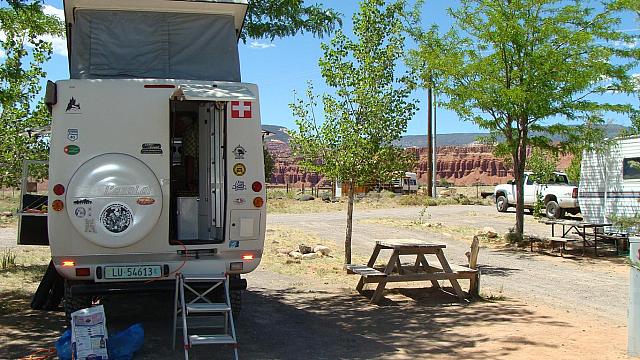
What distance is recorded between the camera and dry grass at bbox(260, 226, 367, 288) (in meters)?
11.5

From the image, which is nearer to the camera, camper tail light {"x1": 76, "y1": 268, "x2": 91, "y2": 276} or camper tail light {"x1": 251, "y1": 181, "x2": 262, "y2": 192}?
camper tail light {"x1": 76, "y1": 268, "x2": 91, "y2": 276}

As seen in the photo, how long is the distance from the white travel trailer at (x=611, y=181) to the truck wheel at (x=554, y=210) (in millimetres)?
6876

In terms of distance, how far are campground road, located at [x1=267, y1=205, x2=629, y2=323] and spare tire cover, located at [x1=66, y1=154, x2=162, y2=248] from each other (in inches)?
230

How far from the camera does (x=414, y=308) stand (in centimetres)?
893

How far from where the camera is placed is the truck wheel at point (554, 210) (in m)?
24.0

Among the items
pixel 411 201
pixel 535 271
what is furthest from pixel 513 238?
pixel 411 201

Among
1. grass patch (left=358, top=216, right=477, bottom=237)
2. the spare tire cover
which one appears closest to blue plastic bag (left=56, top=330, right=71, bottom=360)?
the spare tire cover

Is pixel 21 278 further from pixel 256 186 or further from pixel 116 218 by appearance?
pixel 256 186

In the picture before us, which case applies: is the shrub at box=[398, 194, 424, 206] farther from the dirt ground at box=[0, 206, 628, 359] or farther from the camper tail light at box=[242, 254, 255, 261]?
the camper tail light at box=[242, 254, 255, 261]

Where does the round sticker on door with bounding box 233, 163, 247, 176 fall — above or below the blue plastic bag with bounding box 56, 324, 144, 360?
above

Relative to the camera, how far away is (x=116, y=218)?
20.2 ft

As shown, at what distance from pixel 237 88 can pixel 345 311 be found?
358 cm

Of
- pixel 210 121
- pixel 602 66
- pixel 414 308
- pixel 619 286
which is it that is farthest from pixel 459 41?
pixel 210 121

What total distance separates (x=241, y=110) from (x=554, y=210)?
2009 cm
